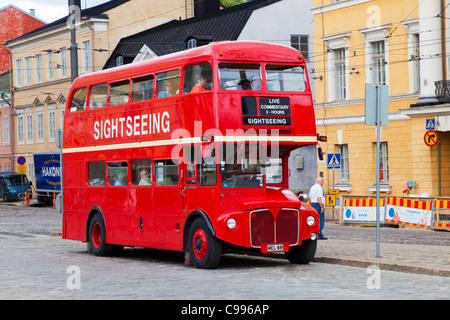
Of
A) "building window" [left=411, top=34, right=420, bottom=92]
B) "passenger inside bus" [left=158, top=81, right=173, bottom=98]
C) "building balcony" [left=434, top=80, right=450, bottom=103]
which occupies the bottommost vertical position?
"passenger inside bus" [left=158, top=81, right=173, bottom=98]

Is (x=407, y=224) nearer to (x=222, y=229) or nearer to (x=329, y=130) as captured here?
(x=329, y=130)

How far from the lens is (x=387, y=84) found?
36062 millimetres

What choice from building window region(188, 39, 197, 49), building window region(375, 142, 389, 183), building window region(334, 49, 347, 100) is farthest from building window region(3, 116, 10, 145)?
building window region(375, 142, 389, 183)

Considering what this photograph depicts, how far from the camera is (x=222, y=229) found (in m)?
16.8

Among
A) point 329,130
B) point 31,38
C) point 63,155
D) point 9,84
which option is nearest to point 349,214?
point 329,130

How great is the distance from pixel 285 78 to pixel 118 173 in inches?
193

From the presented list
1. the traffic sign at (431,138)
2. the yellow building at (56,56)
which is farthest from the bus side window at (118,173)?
the yellow building at (56,56)

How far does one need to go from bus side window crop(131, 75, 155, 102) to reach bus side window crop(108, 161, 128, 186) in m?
1.55

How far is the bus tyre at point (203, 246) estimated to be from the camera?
55.7ft

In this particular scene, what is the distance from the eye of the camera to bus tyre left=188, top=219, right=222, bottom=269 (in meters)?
17.0

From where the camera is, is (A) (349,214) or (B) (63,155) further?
(A) (349,214)

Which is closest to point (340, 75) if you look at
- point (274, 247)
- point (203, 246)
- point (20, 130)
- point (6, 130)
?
point (274, 247)

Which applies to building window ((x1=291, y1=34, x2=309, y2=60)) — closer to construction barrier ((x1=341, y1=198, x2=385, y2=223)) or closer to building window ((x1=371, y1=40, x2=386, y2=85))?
building window ((x1=371, y1=40, x2=386, y2=85))
